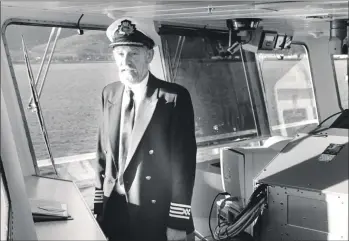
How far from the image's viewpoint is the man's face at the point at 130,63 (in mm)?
2869

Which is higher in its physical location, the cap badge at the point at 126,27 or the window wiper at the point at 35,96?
the cap badge at the point at 126,27

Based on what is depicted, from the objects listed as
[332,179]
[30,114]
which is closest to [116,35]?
[30,114]

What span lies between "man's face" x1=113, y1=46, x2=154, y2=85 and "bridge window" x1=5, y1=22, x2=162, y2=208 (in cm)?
7

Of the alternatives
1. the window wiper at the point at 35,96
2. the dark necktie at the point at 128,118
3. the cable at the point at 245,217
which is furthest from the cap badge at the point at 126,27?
the cable at the point at 245,217

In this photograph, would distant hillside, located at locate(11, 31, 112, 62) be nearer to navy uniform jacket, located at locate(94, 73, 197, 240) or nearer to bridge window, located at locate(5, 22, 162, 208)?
bridge window, located at locate(5, 22, 162, 208)

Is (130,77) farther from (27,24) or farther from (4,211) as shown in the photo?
(4,211)

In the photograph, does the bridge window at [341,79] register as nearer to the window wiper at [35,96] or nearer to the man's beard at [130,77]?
the man's beard at [130,77]

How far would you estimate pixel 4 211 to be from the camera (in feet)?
5.52

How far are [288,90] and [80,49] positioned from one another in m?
3.04

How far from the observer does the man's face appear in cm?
287

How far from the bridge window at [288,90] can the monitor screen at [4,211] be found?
356cm

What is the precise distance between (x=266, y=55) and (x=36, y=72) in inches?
111

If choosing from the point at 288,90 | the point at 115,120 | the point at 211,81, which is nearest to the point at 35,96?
the point at 115,120

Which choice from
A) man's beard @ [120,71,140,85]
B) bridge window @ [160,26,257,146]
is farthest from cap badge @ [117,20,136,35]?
bridge window @ [160,26,257,146]
